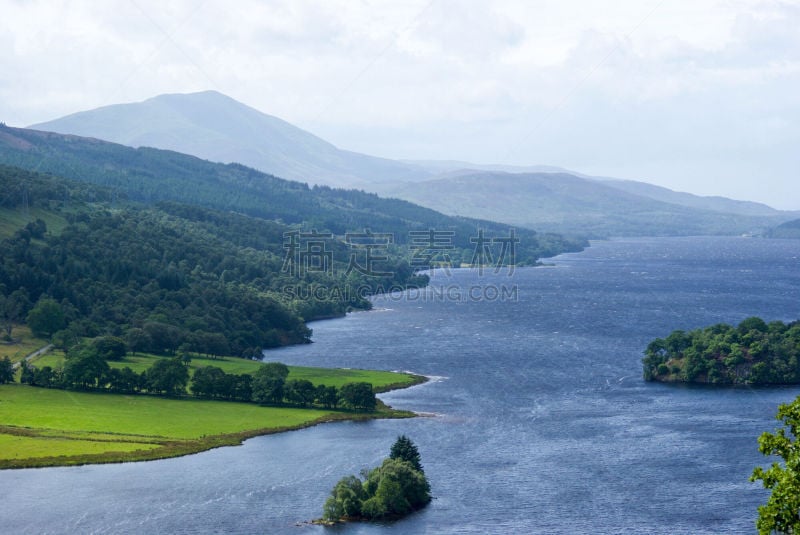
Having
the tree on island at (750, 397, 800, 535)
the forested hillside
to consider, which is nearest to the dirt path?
the forested hillside

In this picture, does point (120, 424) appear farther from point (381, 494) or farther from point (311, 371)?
point (381, 494)

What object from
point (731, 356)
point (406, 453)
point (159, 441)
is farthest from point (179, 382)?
point (731, 356)

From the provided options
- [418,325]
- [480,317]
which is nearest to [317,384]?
[418,325]

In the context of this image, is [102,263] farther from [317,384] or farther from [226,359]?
[317,384]

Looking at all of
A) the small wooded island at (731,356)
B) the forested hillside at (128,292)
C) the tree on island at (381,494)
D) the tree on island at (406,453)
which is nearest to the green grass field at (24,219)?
the forested hillside at (128,292)

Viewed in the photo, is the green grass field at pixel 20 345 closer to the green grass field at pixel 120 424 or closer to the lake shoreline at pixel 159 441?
the green grass field at pixel 120 424

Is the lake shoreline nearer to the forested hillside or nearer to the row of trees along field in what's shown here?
the row of trees along field
